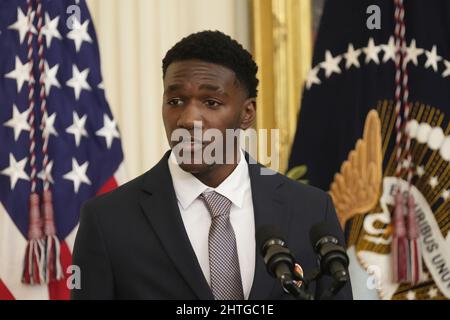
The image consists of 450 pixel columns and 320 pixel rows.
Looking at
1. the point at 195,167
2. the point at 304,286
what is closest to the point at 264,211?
the point at 195,167

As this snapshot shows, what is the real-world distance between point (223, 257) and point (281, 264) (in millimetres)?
405

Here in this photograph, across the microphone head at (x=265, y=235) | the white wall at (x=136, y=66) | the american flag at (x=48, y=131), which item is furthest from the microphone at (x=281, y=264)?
the white wall at (x=136, y=66)

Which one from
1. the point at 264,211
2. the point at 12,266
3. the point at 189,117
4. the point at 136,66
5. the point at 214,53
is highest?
the point at 136,66

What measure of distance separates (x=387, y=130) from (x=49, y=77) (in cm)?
164

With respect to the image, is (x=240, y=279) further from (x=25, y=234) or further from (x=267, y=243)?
(x=25, y=234)

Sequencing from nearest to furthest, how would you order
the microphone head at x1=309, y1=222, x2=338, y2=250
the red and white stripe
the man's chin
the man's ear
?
the microphone head at x1=309, y1=222, x2=338, y2=250 → the man's chin → the man's ear → the red and white stripe

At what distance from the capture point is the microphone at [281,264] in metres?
1.20

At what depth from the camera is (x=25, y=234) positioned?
3.21m

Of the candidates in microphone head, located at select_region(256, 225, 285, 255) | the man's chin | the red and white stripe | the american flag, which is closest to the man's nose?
the man's chin

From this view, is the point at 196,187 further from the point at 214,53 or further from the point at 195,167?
the point at 214,53

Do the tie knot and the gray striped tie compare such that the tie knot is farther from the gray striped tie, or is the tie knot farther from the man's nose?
the man's nose

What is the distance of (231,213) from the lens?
1.71 metres

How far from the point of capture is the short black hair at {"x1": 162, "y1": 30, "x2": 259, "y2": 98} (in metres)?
1.69
